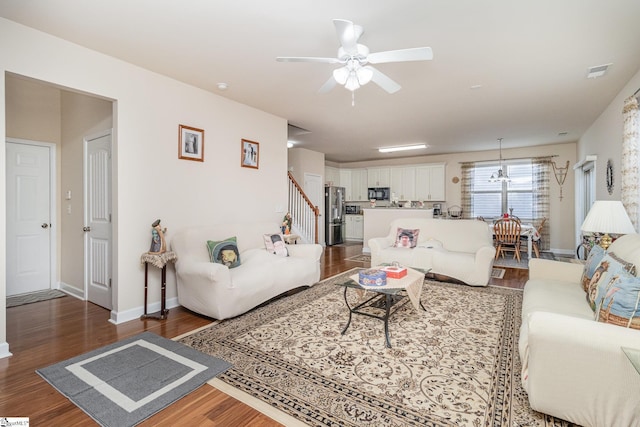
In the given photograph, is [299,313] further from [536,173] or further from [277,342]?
[536,173]

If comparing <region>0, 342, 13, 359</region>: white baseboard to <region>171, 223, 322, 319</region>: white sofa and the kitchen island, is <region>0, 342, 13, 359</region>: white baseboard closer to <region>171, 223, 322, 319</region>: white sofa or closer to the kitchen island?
<region>171, 223, 322, 319</region>: white sofa

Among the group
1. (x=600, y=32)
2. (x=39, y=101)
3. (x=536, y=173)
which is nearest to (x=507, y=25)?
(x=600, y=32)

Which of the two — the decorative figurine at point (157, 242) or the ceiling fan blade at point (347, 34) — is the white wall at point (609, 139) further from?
the decorative figurine at point (157, 242)

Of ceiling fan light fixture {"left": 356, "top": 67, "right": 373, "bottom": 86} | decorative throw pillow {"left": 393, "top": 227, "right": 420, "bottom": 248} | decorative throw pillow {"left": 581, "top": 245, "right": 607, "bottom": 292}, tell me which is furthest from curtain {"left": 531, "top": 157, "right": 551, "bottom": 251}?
ceiling fan light fixture {"left": 356, "top": 67, "right": 373, "bottom": 86}

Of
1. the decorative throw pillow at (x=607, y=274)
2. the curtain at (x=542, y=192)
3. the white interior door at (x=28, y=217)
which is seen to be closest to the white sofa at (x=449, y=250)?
the decorative throw pillow at (x=607, y=274)

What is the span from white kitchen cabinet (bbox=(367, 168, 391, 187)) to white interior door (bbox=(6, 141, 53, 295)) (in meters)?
7.48

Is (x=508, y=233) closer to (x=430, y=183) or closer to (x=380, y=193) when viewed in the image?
(x=430, y=183)

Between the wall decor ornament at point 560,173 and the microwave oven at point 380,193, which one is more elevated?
the wall decor ornament at point 560,173

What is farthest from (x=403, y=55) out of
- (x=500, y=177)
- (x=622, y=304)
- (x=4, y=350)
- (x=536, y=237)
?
(x=500, y=177)

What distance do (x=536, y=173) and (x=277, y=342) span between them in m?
7.64

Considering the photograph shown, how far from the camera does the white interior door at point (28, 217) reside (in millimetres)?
3928

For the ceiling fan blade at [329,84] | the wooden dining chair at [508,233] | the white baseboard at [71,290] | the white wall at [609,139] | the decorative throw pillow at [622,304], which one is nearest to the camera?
the decorative throw pillow at [622,304]

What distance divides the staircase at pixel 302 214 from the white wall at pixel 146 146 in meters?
1.26

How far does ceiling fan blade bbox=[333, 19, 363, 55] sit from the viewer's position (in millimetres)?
1938
